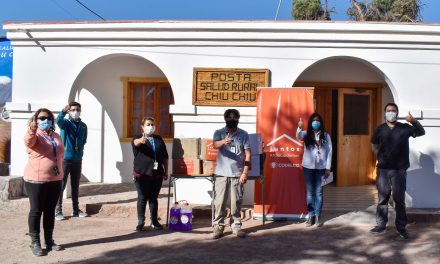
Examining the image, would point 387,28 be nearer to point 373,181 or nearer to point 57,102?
point 373,181

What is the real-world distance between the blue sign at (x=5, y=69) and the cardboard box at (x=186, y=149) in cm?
825

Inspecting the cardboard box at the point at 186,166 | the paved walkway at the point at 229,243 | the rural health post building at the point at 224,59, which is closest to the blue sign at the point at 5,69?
the rural health post building at the point at 224,59

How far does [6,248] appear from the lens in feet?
20.0

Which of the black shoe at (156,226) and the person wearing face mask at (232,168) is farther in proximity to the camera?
the black shoe at (156,226)

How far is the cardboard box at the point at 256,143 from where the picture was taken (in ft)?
24.2

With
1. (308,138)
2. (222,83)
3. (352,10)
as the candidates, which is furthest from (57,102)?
(352,10)

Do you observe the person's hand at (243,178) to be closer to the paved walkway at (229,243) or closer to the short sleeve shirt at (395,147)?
the paved walkway at (229,243)

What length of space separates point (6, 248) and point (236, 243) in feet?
9.90

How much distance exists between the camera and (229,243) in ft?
21.1

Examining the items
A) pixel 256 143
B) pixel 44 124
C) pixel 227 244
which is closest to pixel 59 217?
pixel 44 124

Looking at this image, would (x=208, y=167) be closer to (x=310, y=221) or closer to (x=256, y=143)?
(x=256, y=143)

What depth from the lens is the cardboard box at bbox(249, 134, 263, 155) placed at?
7367 millimetres

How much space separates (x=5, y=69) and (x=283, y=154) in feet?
32.4

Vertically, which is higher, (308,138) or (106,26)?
(106,26)
